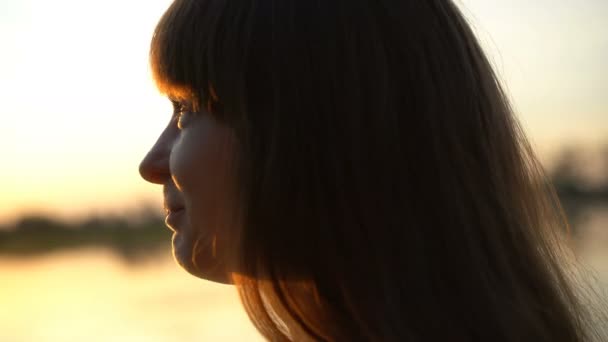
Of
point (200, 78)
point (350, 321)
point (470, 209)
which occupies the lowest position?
point (350, 321)

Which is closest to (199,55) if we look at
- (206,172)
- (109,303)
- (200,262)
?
(206,172)

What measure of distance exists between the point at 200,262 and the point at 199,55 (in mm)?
228

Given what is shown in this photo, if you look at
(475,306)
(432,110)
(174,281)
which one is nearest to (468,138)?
(432,110)

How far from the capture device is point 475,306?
3.00 ft

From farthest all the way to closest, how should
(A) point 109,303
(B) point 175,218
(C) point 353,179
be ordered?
(A) point 109,303 < (B) point 175,218 < (C) point 353,179

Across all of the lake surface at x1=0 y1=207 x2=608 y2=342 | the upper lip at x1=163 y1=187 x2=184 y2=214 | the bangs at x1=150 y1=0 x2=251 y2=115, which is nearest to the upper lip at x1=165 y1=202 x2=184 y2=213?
the upper lip at x1=163 y1=187 x2=184 y2=214

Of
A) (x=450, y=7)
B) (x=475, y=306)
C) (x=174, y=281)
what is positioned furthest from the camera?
(x=174, y=281)

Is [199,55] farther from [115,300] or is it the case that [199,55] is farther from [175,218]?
[115,300]

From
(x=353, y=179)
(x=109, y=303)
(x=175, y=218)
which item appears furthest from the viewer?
(x=109, y=303)

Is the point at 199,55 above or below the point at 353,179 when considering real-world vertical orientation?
above

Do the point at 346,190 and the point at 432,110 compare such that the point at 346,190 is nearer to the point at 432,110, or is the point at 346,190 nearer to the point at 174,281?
the point at 432,110

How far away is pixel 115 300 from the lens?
190 inches

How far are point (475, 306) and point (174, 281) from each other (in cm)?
450

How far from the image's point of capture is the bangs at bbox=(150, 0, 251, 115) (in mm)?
963
